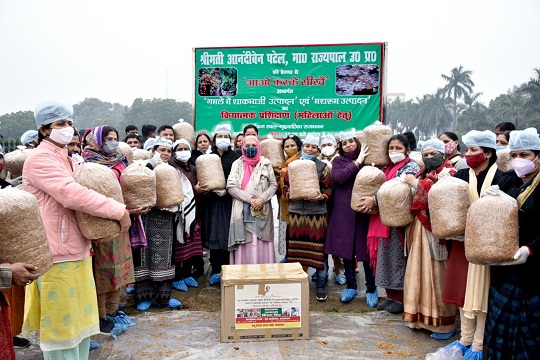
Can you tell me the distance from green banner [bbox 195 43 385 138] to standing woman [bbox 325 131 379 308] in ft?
11.4

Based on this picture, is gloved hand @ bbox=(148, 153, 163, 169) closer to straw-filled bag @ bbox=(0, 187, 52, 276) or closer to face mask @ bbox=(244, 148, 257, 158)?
face mask @ bbox=(244, 148, 257, 158)

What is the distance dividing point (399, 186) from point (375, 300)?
158 centimetres

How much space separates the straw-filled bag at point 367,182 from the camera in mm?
4379

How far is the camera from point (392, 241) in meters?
4.46

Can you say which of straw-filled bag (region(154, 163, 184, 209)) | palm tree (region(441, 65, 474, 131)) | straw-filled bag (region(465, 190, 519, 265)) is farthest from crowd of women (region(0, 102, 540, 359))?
palm tree (region(441, 65, 474, 131))

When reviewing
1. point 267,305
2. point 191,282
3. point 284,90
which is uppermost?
point 284,90

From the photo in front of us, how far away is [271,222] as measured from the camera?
514 cm

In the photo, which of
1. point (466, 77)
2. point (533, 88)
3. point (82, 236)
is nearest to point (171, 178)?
point (82, 236)

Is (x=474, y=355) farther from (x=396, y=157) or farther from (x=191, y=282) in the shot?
(x=191, y=282)

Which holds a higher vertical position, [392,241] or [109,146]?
[109,146]

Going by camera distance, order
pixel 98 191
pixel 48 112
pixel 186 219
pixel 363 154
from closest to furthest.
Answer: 1. pixel 48 112
2. pixel 98 191
3. pixel 363 154
4. pixel 186 219

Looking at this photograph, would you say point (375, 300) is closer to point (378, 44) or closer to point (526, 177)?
point (526, 177)

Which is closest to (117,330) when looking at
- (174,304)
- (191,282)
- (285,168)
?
(174,304)

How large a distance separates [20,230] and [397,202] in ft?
9.66
